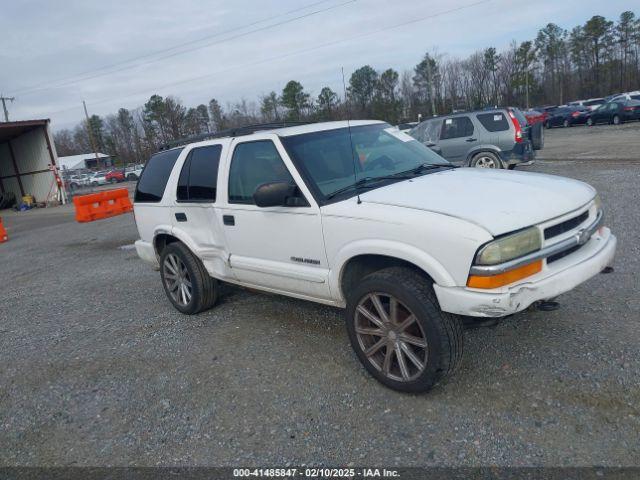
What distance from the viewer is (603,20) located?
64.0 meters

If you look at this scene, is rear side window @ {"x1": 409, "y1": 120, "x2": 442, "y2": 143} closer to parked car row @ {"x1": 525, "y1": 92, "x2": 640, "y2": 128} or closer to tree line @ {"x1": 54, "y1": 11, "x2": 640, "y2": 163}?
parked car row @ {"x1": 525, "y1": 92, "x2": 640, "y2": 128}

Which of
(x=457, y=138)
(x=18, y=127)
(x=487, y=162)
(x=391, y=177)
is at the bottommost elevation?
(x=487, y=162)

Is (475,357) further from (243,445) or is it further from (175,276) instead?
(175,276)

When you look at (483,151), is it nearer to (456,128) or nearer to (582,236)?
(456,128)

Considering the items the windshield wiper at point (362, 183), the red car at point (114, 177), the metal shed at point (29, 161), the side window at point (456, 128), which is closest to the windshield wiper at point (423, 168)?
the windshield wiper at point (362, 183)

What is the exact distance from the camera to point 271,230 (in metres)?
3.95

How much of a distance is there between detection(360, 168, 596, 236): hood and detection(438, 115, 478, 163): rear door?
308 inches

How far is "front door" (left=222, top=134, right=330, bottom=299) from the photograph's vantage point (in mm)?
3662

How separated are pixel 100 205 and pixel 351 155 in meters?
14.4

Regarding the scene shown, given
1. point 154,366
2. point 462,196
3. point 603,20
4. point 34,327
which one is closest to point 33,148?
point 34,327

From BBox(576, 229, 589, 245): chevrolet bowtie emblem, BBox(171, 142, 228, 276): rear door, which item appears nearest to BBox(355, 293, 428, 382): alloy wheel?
BBox(576, 229, 589, 245): chevrolet bowtie emblem

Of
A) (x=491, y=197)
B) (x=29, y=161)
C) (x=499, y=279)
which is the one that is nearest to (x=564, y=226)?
(x=491, y=197)

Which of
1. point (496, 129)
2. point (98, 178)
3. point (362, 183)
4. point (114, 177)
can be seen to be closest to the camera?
point (362, 183)

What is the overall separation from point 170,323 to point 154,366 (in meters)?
0.99
